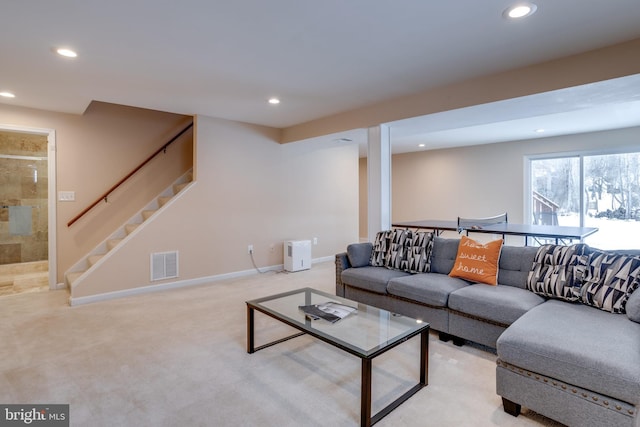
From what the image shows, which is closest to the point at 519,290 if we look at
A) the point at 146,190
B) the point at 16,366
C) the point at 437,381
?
the point at 437,381

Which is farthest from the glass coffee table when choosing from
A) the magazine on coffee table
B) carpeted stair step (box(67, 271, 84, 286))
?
carpeted stair step (box(67, 271, 84, 286))

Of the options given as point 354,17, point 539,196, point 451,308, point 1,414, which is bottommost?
point 1,414

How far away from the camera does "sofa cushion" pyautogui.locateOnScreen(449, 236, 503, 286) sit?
2.84m

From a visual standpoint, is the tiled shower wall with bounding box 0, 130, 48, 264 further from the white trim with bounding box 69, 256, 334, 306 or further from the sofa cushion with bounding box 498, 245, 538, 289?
the sofa cushion with bounding box 498, 245, 538, 289

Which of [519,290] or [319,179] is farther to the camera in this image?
[319,179]

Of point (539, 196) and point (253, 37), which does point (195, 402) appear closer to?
point (253, 37)

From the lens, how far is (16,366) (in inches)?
95.2

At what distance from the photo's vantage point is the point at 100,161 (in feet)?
15.6

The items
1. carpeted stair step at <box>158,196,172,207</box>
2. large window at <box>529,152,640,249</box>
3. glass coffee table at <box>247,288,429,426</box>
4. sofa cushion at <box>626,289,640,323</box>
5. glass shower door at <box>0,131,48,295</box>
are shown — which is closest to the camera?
glass coffee table at <box>247,288,429,426</box>

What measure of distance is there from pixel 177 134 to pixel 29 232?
354 centimetres

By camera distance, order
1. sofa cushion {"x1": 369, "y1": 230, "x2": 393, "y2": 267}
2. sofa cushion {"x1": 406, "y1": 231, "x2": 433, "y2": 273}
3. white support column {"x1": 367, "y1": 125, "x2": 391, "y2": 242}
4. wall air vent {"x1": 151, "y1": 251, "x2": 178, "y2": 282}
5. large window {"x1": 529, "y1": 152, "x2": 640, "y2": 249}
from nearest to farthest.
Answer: sofa cushion {"x1": 406, "y1": 231, "x2": 433, "y2": 273} → sofa cushion {"x1": 369, "y1": 230, "x2": 393, "y2": 267} → white support column {"x1": 367, "y1": 125, "x2": 391, "y2": 242} → wall air vent {"x1": 151, "y1": 251, "x2": 178, "y2": 282} → large window {"x1": 529, "y1": 152, "x2": 640, "y2": 249}

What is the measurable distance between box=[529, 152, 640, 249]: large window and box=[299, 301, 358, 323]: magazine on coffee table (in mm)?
5937

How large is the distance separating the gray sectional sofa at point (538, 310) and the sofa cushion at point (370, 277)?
0.4 inches

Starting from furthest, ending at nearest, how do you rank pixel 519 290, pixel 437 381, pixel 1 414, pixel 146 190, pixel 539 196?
pixel 539 196 → pixel 146 190 → pixel 519 290 → pixel 437 381 → pixel 1 414
